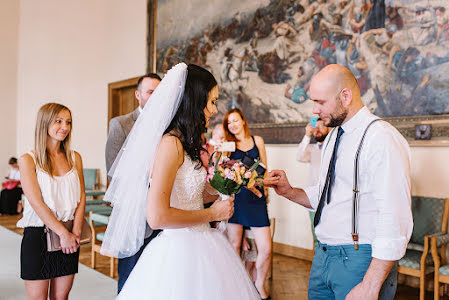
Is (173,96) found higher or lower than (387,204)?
higher

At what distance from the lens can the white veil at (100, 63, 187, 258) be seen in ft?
6.79

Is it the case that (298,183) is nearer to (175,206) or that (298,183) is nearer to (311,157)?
(311,157)

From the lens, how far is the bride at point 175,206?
6.32 ft

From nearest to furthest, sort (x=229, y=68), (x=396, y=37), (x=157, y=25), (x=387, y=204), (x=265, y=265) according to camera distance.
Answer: (x=387, y=204) < (x=265, y=265) < (x=396, y=37) < (x=229, y=68) < (x=157, y=25)

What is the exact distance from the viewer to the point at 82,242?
10.1ft

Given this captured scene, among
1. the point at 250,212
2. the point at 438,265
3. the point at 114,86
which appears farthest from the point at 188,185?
the point at 114,86

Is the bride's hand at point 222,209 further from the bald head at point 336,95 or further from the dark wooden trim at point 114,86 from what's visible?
the dark wooden trim at point 114,86

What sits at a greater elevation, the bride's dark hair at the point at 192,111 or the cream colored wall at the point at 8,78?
the cream colored wall at the point at 8,78

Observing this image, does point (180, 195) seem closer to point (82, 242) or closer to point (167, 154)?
point (167, 154)

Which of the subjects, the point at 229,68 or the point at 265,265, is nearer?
the point at 265,265

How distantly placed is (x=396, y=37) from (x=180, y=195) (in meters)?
4.20

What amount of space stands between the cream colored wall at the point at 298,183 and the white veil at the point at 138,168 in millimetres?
3970

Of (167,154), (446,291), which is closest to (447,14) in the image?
(446,291)

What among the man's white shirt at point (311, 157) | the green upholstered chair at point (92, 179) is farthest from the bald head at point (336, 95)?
the green upholstered chair at point (92, 179)
